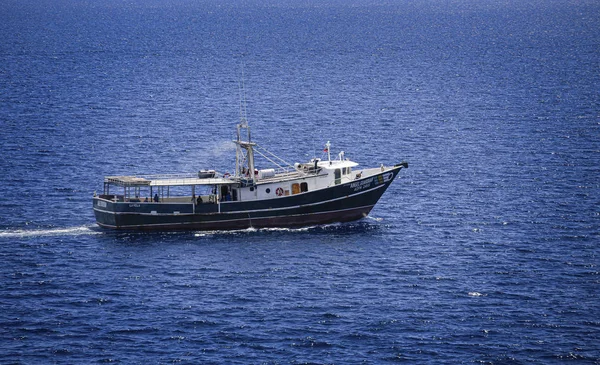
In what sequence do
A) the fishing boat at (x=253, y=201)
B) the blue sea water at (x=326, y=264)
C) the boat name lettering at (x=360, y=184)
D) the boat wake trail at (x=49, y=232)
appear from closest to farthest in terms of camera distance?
1. the blue sea water at (x=326, y=264)
2. the boat wake trail at (x=49, y=232)
3. the fishing boat at (x=253, y=201)
4. the boat name lettering at (x=360, y=184)

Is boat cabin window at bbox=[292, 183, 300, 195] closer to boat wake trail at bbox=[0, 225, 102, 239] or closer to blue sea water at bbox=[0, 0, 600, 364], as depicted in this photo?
blue sea water at bbox=[0, 0, 600, 364]

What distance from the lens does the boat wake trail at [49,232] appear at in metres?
112

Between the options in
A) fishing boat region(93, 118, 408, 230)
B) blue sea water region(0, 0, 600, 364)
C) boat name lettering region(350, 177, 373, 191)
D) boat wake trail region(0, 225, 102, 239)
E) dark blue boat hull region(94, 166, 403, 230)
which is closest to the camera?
blue sea water region(0, 0, 600, 364)

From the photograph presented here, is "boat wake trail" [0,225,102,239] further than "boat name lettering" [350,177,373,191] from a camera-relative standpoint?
No

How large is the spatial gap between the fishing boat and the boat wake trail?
1932mm

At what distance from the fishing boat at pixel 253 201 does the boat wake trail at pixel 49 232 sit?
76.0 inches

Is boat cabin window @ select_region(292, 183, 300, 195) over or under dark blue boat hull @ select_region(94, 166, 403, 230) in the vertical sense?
over

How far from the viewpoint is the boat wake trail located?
112188 millimetres

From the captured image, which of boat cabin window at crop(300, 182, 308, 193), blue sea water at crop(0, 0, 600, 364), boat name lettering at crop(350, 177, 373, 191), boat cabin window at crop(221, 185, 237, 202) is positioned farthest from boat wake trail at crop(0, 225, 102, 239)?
boat name lettering at crop(350, 177, 373, 191)

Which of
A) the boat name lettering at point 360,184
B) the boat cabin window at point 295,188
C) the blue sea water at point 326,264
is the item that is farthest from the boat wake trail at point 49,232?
the boat name lettering at point 360,184

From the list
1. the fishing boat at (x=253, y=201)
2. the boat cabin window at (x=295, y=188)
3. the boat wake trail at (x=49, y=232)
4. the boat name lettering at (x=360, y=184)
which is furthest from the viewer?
the boat name lettering at (x=360, y=184)

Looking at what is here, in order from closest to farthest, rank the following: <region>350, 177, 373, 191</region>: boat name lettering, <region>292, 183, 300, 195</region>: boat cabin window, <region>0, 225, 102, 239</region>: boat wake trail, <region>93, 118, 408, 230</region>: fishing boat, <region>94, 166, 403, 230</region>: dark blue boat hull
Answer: <region>0, 225, 102, 239</region>: boat wake trail → <region>94, 166, 403, 230</region>: dark blue boat hull → <region>93, 118, 408, 230</region>: fishing boat → <region>292, 183, 300, 195</region>: boat cabin window → <region>350, 177, 373, 191</region>: boat name lettering

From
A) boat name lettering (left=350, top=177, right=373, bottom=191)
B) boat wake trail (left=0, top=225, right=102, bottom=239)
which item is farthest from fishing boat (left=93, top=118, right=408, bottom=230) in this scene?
boat wake trail (left=0, top=225, right=102, bottom=239)

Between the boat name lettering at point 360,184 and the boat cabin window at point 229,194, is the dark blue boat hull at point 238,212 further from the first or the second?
the boat cabin window at point 229,194
